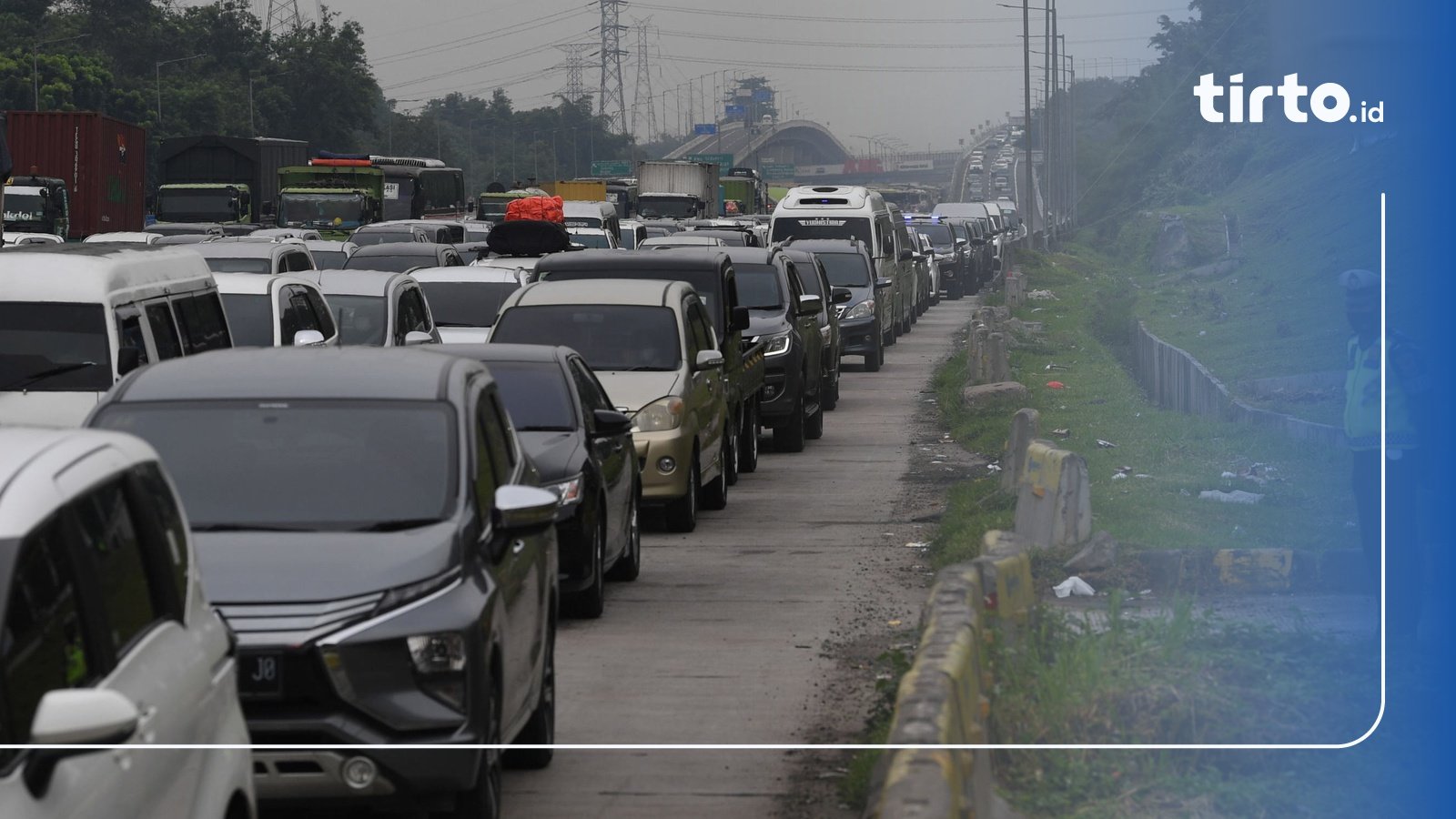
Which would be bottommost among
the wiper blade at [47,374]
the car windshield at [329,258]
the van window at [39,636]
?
the van window at [39,636]

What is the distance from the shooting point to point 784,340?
70.5 feet

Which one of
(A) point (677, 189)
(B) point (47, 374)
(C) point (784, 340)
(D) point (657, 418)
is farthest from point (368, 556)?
(A) point (677, 189)

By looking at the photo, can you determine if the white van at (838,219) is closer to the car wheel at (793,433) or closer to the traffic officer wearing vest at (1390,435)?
the car wheel at (793,433)

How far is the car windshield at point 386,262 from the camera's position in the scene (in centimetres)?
2733

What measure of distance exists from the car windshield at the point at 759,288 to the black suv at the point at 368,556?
557 inches

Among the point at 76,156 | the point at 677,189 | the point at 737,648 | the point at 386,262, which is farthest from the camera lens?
the point at 677,189

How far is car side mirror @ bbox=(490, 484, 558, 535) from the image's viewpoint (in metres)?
7.04

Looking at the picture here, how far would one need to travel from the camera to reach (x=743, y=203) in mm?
86438

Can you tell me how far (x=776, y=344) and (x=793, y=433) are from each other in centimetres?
87

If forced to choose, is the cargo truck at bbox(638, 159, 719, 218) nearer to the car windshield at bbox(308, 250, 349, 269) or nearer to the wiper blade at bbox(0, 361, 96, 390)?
the car windshield at bbox(308, 250, 349, 269)

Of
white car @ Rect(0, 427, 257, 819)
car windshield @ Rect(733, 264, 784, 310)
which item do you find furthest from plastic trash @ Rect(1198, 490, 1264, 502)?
white car @ Rect(0, 427, 257, 819)

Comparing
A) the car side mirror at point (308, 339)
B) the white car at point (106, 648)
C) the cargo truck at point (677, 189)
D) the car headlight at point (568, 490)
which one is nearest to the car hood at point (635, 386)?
the car side mirror at point (308, 339)

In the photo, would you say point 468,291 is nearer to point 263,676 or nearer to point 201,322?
point 201,322

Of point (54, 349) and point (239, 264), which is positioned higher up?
point (239, 264)
